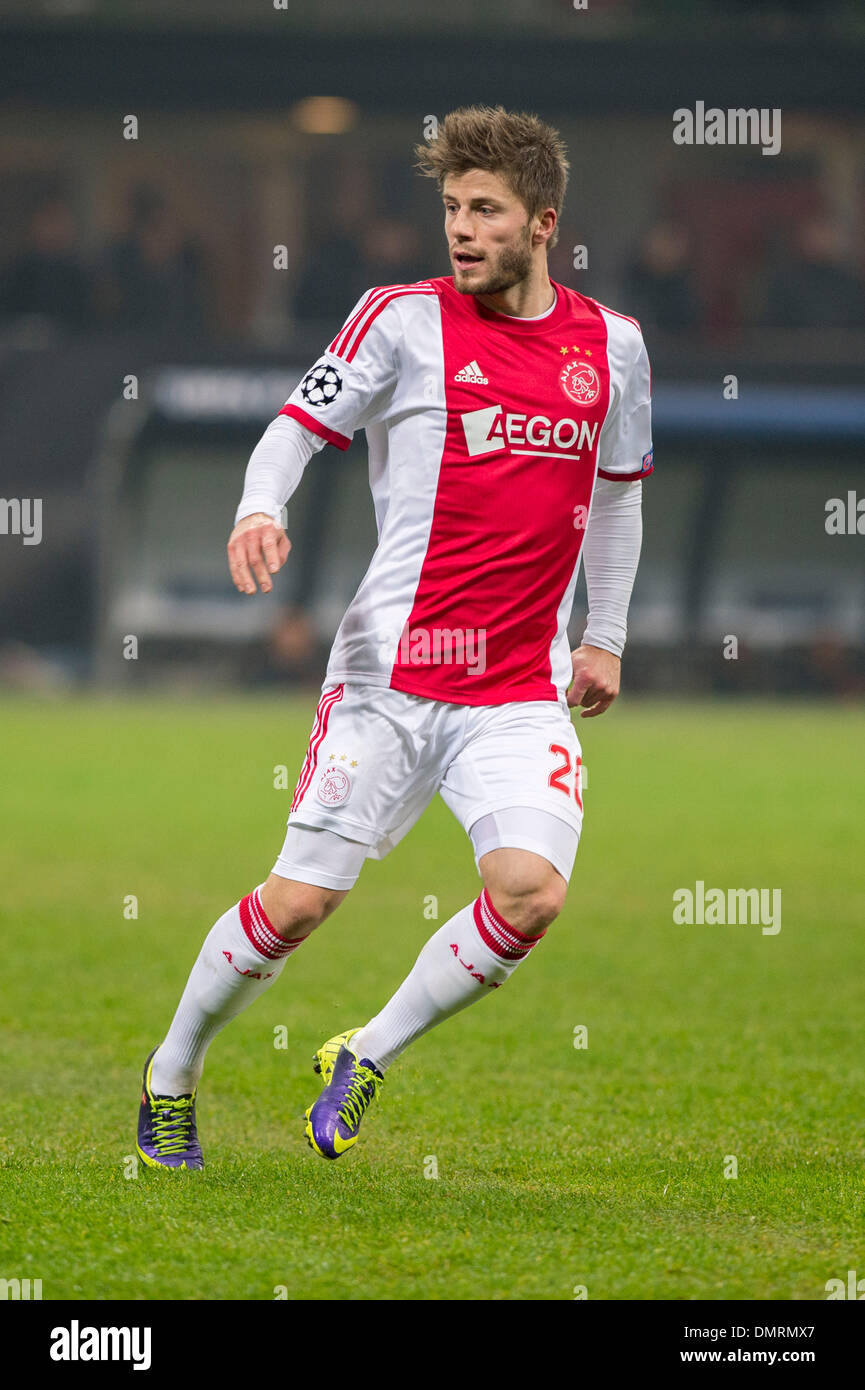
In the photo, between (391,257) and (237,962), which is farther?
(391,257)

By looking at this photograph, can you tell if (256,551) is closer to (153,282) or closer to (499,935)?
(499,935)

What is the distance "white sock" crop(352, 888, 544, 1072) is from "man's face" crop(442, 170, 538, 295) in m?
1.43

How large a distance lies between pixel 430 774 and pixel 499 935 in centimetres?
43

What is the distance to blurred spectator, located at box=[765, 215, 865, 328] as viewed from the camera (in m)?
23.7

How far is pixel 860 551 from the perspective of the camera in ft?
73.7

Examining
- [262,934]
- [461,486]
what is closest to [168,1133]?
[262,934]

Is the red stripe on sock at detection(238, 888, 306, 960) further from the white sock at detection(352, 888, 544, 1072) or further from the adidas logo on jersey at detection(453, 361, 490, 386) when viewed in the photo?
the adidas logo on jersey at detection(453, 361, 490, 386)

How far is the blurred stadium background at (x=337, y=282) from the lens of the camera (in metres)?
21.2

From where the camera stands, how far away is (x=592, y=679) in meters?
4.86

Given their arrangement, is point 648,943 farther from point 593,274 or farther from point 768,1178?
point 593,274

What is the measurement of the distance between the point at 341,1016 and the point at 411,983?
2208 millimetres

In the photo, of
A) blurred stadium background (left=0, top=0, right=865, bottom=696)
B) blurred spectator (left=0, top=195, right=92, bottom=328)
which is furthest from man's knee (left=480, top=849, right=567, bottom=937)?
blurred spectator (left=0, top=195, right=92, bottom=328)

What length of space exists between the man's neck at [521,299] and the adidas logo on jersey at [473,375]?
7.7 inches

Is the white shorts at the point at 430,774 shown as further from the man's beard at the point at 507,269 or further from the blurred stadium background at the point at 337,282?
the blurred stadium background at the point at 337,282
